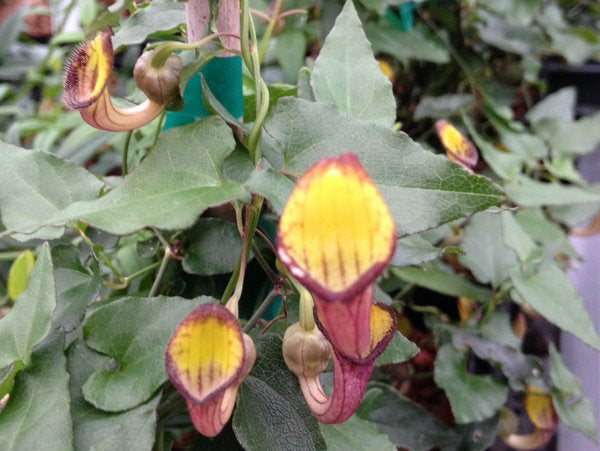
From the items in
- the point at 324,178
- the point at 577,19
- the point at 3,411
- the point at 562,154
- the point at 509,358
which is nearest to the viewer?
the point at 324,178

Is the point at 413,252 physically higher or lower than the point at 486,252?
higher

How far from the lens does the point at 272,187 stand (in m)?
0.28

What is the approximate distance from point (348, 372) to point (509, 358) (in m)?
0.39

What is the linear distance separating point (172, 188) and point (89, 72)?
0.08 m

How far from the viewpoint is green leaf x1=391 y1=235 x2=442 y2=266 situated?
37 centimetres

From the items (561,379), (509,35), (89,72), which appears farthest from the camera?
(509,35)

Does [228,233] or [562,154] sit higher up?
[228,233]

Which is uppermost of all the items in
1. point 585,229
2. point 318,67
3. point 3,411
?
point 318,67

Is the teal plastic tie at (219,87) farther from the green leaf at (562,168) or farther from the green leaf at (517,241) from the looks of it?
the green leaf at (562,168)

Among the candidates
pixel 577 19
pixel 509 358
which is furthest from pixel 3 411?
pixel 577 19

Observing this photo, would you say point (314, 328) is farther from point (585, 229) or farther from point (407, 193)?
point (585, 229)

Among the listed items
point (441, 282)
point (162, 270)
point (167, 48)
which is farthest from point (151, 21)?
point (441, 282)

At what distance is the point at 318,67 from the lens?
0.39 meters

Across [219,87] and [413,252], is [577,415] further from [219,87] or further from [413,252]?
[219,87]
